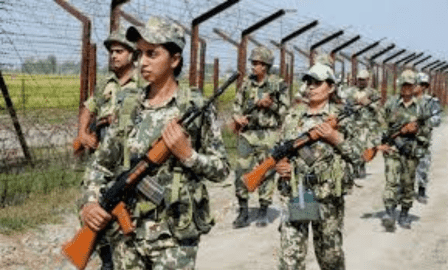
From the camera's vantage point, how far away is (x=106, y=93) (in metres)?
5.08

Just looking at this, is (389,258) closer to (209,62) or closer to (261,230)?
(261,230)

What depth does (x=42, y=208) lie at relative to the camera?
7.05 metres

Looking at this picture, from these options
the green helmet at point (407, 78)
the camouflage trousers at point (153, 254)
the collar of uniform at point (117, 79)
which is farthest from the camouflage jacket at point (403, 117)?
the camouflage trousers at point (153, 254)

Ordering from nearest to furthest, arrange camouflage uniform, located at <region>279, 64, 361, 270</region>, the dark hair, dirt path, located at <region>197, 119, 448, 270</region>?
the dark hair, camouflage uniform, located at <region>279, 64, 361, 270</region>, dirt path, located at <region>197, 119, 448, 270</region>

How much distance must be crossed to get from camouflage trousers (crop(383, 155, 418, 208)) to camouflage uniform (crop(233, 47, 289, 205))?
1292 millimetres

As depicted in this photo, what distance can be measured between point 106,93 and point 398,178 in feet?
13.3

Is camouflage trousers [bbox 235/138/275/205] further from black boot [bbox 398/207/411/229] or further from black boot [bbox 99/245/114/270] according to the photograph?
black boot [bbox 99/245/114/270]

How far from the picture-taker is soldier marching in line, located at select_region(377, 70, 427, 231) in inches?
313

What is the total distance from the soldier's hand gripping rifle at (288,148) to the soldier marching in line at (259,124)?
2.78 m

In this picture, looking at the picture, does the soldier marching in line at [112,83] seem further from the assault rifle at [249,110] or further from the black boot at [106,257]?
the assault rifle at [249,110]

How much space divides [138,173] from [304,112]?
1964 mm

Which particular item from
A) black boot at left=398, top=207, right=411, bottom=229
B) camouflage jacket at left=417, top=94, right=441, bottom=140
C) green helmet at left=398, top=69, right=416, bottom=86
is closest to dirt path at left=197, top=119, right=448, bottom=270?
black boot at left=398, top=207, right=411, bottom=229

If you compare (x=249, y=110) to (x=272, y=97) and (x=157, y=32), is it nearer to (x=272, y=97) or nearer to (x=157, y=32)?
(x=272, y=97)

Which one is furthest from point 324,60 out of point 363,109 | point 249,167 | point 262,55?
point 363,109
